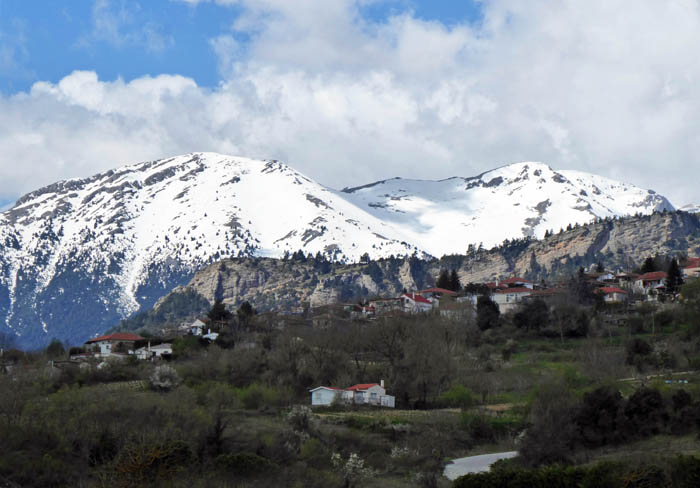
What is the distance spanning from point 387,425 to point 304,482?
16.2 m

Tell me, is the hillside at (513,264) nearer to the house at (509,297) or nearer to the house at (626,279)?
the house at (626,279)

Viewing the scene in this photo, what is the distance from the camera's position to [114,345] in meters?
102

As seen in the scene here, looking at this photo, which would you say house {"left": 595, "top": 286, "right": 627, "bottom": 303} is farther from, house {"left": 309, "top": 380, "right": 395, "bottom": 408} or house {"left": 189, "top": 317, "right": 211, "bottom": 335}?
house {"left": 189, "top": 317, "right": 211, "bottom": 335}

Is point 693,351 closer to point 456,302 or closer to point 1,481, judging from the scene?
point 456,302

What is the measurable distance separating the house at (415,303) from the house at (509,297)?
7.87 meters

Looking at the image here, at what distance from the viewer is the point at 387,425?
58.5m

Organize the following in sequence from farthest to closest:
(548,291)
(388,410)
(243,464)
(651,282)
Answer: (548,291) → (651,282) → (388,410) → (243,464)

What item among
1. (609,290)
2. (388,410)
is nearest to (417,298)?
(609,290)

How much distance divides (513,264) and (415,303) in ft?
257

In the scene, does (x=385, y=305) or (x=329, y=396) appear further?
(x=385, y=305)

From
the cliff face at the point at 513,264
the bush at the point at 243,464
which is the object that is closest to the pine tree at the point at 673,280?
the cliff face at the point at 513,264

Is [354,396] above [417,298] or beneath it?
beneath

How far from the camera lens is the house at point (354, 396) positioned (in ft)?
221

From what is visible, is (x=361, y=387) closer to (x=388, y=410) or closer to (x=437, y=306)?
(x=388, y=410)
